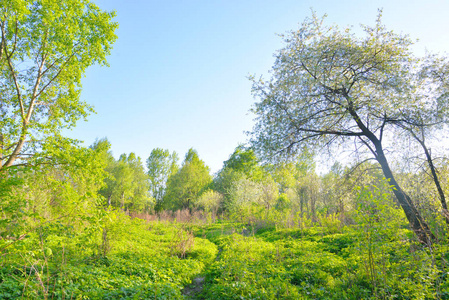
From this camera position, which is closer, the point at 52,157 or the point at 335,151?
the point at 52,157

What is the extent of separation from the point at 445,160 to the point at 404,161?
116cm

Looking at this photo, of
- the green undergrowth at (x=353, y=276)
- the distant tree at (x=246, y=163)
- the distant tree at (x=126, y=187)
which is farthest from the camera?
the distant tree at (x=126, y=187)

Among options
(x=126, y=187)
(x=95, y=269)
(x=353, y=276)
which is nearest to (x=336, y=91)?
(x=353, y=276)

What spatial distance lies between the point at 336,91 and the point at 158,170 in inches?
1299

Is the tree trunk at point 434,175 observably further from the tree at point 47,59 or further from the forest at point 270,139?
the tree at point 47,59

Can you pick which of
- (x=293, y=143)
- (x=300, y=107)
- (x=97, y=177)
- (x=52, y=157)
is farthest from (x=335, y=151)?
(x=52, y=157)

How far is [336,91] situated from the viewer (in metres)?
8.08

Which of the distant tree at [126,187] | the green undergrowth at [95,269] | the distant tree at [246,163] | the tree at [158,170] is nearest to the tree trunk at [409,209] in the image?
the distant tree at [246,163]

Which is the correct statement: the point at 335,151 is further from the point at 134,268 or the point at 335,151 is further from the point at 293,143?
the point at 134,268

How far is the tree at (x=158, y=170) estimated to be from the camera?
3644 cm

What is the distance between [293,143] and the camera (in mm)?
8734

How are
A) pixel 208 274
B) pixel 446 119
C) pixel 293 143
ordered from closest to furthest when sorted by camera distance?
pixel 208 274
pixel 446 119
pixel 293 143

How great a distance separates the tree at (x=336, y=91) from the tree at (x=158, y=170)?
3073cm

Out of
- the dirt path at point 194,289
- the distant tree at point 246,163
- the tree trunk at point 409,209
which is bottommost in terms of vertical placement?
the dirt path at point 194,289
